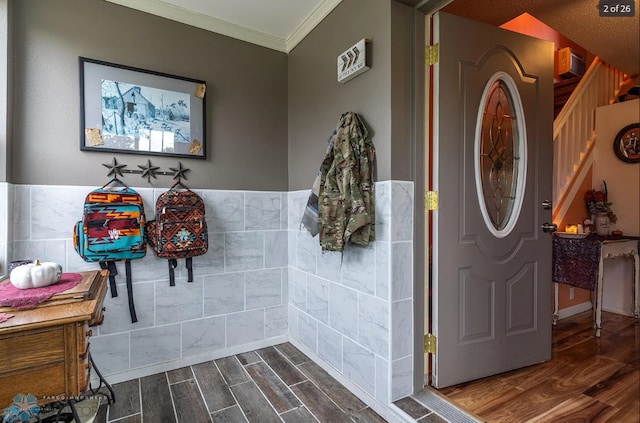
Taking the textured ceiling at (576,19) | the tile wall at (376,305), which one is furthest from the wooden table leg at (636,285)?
the tile wall at (376,305)

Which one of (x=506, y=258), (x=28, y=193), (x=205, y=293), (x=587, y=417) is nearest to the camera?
(x=587, y=417)

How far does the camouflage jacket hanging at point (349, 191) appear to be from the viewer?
1.72m

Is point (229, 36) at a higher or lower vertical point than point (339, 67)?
higher

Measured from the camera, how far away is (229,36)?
2.41 metres

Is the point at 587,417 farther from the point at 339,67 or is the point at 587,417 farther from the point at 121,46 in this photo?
the point at 121,46

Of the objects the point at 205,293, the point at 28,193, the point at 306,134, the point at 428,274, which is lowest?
the point at 205,293

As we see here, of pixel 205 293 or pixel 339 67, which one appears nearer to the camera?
pixel 339 67

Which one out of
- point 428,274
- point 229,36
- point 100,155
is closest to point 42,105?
A: point 100,155

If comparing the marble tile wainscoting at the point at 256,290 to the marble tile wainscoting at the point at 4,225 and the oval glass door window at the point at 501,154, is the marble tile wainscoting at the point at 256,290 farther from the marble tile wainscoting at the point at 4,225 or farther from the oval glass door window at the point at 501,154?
the oval glass door window at the point at 501,154

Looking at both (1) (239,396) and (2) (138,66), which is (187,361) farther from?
(2) (138,66)

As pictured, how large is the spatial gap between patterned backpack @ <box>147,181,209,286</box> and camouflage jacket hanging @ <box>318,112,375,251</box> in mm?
861

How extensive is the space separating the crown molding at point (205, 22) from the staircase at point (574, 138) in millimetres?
2812

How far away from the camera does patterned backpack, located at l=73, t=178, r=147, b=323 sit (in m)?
1.85

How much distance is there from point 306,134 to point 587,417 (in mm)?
2353
